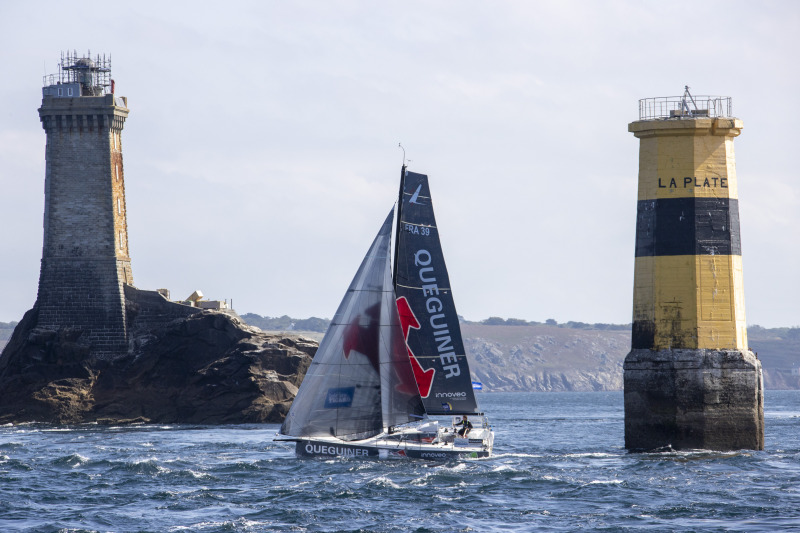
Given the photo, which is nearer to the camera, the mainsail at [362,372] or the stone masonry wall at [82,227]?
the mainsail at [362,372]

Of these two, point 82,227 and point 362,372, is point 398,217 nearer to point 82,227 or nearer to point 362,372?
point 362,372

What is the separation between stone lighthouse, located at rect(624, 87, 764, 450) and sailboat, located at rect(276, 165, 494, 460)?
259 inches

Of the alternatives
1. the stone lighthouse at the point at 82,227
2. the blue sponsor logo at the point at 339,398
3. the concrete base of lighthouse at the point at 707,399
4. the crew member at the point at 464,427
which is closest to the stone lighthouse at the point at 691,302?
the concrete base of lighthouse at the point at 707,399

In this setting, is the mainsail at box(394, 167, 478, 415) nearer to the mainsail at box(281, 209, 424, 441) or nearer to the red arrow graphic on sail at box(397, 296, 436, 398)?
the red arrow graphic on sail at box(397, 296, 436, 398)

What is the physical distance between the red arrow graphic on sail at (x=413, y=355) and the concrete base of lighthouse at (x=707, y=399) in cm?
826

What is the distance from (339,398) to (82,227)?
39851mm

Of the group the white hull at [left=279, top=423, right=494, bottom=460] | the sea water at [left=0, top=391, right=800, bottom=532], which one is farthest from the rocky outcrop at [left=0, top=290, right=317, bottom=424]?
the white hull at [left=279, top=423, right=494, bottom=460]

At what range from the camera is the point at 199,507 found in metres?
35.4

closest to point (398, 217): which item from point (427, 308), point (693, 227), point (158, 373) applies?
point (427, 308)

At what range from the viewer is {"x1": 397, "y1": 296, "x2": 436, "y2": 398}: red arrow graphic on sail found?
44.5 m

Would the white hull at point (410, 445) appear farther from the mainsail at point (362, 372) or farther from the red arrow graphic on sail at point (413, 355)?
the red arrow graphic on sail at point (413, 355)

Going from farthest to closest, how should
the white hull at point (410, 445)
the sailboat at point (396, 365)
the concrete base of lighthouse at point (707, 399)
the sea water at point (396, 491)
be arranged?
the sailboat at point (396, 365) → the concrete base of lighthouse at point (707, 399) → the white hull at point (410, 445) → the sea water at point (396, 491)

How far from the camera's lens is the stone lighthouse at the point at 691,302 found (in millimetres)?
42734

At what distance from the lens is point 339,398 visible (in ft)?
141
